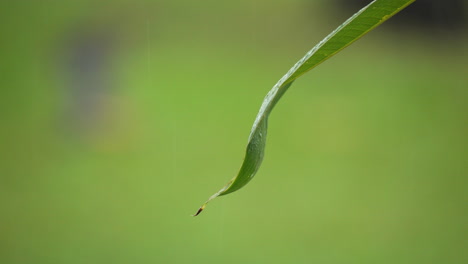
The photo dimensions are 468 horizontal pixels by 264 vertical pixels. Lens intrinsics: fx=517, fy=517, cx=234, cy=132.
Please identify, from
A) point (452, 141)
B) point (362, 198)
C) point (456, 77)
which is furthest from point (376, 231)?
point (456, 77)

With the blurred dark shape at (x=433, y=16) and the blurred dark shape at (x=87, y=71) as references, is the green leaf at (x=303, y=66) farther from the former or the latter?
the blurred dark shape at (x=433, y=16)

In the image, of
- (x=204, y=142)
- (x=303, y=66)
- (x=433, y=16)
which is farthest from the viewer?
(x=433, y=16)

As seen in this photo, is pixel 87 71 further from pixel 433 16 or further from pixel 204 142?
pixel 433 16

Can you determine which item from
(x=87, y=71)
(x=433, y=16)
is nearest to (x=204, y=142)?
(x=87, y=71)

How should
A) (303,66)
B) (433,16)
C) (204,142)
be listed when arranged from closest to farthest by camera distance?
(303,66)
(204,142)
(433,16)

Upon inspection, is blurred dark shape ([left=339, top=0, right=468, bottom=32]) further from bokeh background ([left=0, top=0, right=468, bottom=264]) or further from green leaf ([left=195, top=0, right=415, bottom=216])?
green leaf ([left=195, top=0, right=415, bottom=216])

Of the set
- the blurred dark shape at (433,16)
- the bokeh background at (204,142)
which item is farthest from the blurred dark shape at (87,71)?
the blurred dark shape at (433,16)

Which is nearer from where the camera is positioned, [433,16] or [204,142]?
[204,142]

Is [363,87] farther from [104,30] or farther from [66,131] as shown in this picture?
[66,131]
